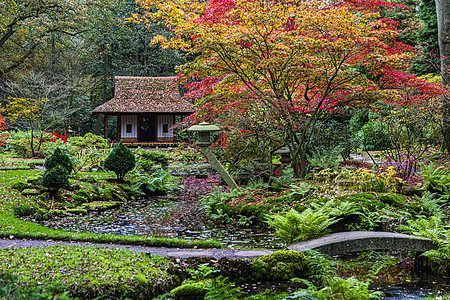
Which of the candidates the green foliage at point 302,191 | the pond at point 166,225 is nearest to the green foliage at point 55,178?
the pond at point 166,225

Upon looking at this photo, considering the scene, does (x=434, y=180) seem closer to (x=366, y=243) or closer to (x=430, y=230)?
(x=430, y=230)

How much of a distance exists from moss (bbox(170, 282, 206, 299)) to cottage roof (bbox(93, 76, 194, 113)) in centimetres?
2220

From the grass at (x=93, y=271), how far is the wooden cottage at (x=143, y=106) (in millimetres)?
21903

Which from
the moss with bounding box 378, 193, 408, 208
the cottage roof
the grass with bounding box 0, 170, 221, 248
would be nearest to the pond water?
the grass with bounding box 0, 170, 221, 248

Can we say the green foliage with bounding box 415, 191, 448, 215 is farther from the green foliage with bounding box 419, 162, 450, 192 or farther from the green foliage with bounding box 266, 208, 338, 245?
the green foliage with bounding box 266, 208, 338, 245

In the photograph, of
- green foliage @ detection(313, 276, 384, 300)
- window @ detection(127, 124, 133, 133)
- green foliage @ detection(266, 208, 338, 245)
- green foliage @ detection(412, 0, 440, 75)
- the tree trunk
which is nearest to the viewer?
green foliage @ detection(313, 276, 384, 300)

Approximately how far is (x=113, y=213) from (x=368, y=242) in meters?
6.40

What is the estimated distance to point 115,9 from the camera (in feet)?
101

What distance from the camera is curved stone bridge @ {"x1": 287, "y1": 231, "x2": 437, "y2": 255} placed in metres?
6.08

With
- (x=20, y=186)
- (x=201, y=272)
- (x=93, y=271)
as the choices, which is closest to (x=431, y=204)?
(x=201, y=272)

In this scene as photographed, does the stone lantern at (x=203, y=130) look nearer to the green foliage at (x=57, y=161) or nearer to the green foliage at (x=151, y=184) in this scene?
the green foliage at (x=57, y=161)

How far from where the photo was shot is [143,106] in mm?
27281

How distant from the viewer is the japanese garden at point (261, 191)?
4.97 m

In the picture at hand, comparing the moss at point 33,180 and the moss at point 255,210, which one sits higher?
the moss at point 33,180
